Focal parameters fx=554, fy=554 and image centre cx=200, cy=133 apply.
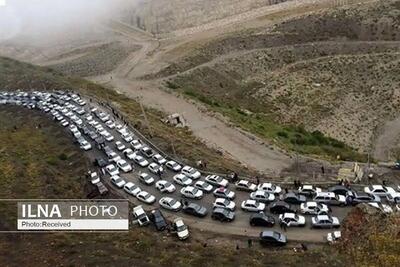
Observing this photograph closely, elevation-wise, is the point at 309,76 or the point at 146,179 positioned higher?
the point at 309,76

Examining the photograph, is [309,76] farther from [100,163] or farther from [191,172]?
[100,163]

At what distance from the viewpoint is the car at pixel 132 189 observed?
59.1 meters

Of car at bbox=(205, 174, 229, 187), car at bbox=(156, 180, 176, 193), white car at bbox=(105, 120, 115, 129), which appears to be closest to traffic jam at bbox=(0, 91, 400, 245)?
car at bbox=(156, 180, 176, 193)

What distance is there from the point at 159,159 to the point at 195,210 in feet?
43.6

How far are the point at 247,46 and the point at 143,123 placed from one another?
5271cm

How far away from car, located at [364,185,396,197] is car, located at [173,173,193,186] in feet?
60.6

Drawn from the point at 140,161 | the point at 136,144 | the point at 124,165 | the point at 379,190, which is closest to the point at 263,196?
the point at 379,190

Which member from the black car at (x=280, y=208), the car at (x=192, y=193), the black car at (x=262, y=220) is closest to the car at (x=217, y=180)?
the car at (x=192, y=193)

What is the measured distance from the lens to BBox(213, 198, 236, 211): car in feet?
180

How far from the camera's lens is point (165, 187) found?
59125 millimetres

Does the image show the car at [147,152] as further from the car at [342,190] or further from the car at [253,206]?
the car at [342,190]

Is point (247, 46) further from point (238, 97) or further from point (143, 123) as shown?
point (143, 123)

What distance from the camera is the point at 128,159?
6738cm

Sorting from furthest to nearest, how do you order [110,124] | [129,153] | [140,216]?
[110,124]
[129,153]
[140,216]
